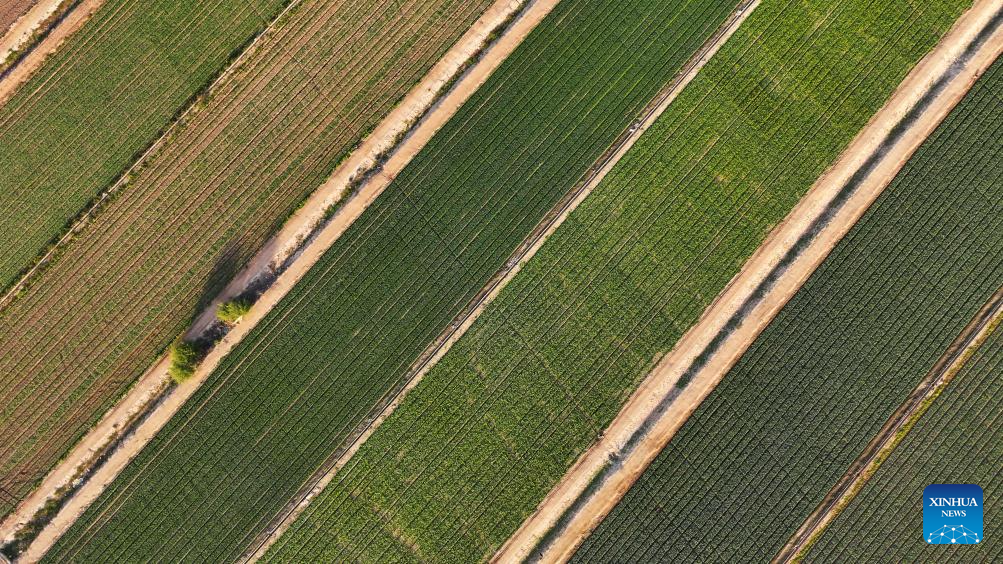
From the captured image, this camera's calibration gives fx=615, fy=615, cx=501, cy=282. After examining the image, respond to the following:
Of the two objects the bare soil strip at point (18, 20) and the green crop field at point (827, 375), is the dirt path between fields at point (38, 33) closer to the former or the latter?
the bare soil strip at point (18, 20)

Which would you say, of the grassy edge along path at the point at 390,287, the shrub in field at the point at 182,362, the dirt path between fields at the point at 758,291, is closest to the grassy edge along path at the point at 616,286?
the dirt path between fields at the point at 758,291

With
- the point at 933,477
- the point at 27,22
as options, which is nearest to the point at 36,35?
the point at 27,22

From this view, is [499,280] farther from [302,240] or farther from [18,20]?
[18,20]

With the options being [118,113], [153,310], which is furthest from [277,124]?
[153,310]

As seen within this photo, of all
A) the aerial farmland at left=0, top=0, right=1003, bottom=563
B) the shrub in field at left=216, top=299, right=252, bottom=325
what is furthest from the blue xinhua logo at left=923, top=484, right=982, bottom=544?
the shrub in field at left=216, top=299, right=252, bottom=325

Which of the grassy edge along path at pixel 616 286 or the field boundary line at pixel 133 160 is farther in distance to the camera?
the field boundary line at pixel 133 160

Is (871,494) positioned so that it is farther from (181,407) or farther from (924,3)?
(181,407)
